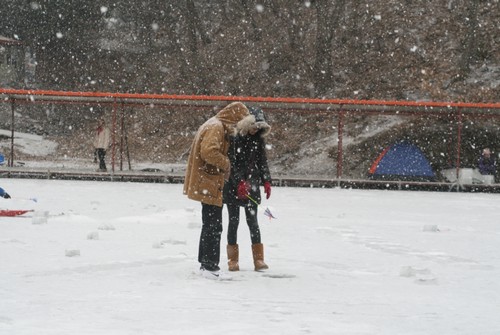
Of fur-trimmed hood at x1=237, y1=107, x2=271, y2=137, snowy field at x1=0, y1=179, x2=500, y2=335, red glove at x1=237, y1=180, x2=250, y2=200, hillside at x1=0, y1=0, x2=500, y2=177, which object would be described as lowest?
snowy field at x1=0, y1=179, x2=500, y2=335

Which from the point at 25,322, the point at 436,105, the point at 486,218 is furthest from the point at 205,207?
the point at 436,105

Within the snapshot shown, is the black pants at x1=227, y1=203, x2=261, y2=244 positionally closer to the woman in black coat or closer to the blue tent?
the woman in black coat

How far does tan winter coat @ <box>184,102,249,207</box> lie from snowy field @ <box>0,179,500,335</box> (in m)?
0.78

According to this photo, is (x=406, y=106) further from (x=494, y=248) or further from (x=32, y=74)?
(x=32, y=74)

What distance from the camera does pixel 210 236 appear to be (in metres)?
7.04

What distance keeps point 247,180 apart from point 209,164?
57cm

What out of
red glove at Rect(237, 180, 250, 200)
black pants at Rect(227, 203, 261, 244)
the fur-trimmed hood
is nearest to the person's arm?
the fur-trimmed hood

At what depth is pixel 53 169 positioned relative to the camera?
24547 millimetres

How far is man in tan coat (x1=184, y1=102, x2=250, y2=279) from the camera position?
6840 mm

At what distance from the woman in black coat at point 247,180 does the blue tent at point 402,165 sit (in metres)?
17.2

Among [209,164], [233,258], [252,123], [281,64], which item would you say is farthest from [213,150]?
[281,64]

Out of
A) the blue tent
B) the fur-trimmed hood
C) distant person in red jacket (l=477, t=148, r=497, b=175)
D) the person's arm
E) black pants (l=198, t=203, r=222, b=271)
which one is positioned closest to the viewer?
the person's arm

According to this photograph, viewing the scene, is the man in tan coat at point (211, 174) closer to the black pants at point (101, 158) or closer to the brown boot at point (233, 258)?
the brown boot at point (233, 258)

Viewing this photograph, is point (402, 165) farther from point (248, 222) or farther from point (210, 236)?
point (210, 236)
